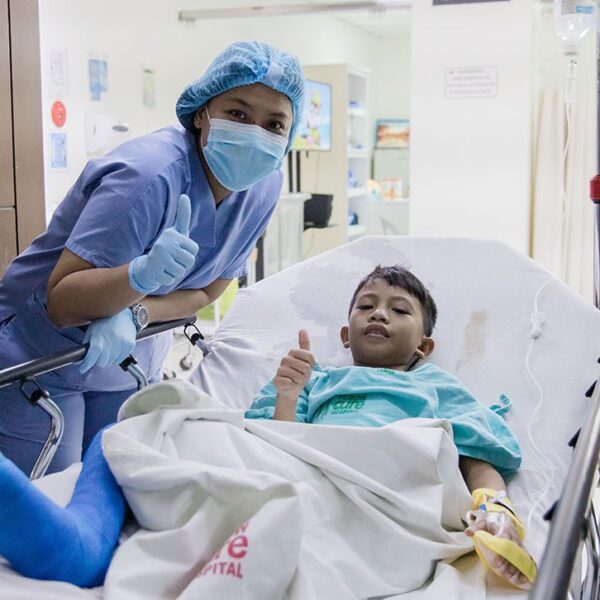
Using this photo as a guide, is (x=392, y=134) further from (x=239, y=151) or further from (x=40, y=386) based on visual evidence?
(x=40, y=386)

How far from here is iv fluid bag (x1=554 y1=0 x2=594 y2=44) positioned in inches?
112

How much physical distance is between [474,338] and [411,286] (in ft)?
0.75

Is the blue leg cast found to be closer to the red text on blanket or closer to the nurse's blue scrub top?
the red text on blanket

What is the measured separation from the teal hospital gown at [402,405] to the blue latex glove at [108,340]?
13.5 inches

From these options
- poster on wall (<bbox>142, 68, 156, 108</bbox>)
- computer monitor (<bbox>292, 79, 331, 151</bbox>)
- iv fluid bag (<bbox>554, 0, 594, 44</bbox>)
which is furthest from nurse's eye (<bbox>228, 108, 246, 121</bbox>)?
computer monitor (<bbox>292, 79, 331, 151</bbox>)

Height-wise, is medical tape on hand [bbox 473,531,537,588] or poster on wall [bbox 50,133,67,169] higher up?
poster on wall [bbox 50,133,67,169]

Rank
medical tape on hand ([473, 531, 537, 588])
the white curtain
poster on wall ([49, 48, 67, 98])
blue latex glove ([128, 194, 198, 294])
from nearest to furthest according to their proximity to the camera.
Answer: medical tape on hand ([473, 531, 537, 588]), blue latex glove ([128, 194, 198, 294]), poster on wall ([49, 48, 67, 98]), the white curtain

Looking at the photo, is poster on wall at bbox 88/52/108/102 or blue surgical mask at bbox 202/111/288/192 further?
poster on wall at bbox 88/52/108/102

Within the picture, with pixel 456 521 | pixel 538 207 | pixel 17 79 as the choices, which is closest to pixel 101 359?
pixel 456 521

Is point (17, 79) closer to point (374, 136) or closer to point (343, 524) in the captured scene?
point (343, 524)

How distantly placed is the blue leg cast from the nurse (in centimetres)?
45

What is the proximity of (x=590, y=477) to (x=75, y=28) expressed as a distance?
4.08 meters

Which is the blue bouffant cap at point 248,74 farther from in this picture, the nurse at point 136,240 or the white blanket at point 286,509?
the white blanket at point 286,509

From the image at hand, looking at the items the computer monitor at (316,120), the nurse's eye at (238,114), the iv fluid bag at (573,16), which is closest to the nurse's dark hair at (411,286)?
the nurse's eye at (238,114)
